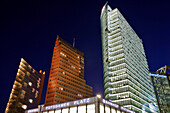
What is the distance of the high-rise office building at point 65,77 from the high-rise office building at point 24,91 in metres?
29.4

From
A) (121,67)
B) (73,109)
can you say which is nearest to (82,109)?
(73,109)

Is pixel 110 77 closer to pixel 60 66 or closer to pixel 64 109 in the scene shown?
pixel 60 66

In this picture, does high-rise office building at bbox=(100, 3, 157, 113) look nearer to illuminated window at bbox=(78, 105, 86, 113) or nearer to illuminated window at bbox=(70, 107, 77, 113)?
illuminated window at bbox=(70, 107, 77, 113)

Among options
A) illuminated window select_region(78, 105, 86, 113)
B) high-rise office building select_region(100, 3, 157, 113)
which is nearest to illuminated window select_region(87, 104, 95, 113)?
illuminated window select_region(78, 105, 86, 113)

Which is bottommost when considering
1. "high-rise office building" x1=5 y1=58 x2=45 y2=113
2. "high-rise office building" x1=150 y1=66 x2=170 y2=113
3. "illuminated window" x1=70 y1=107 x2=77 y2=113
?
"illuminated window" x1=70 y1=107 x2=77 y2=113

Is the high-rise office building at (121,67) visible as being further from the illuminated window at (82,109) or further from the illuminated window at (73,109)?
the illuminated window at (82,109)

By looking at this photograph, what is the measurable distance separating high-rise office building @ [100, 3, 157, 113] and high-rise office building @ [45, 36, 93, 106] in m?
36.4

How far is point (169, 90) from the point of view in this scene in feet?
158

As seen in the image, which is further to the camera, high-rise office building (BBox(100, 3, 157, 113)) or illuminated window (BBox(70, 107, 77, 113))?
high-rise office building (BBox(100, 3, 157, 113))

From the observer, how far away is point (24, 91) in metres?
146

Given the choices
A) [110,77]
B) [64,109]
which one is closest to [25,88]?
[110,77]

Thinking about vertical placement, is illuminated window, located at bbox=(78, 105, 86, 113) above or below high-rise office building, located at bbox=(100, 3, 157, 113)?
below

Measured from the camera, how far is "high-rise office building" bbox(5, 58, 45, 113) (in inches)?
5217

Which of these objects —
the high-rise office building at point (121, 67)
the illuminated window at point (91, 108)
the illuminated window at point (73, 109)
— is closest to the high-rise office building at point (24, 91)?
the high-rise office building at point (121, 67)
